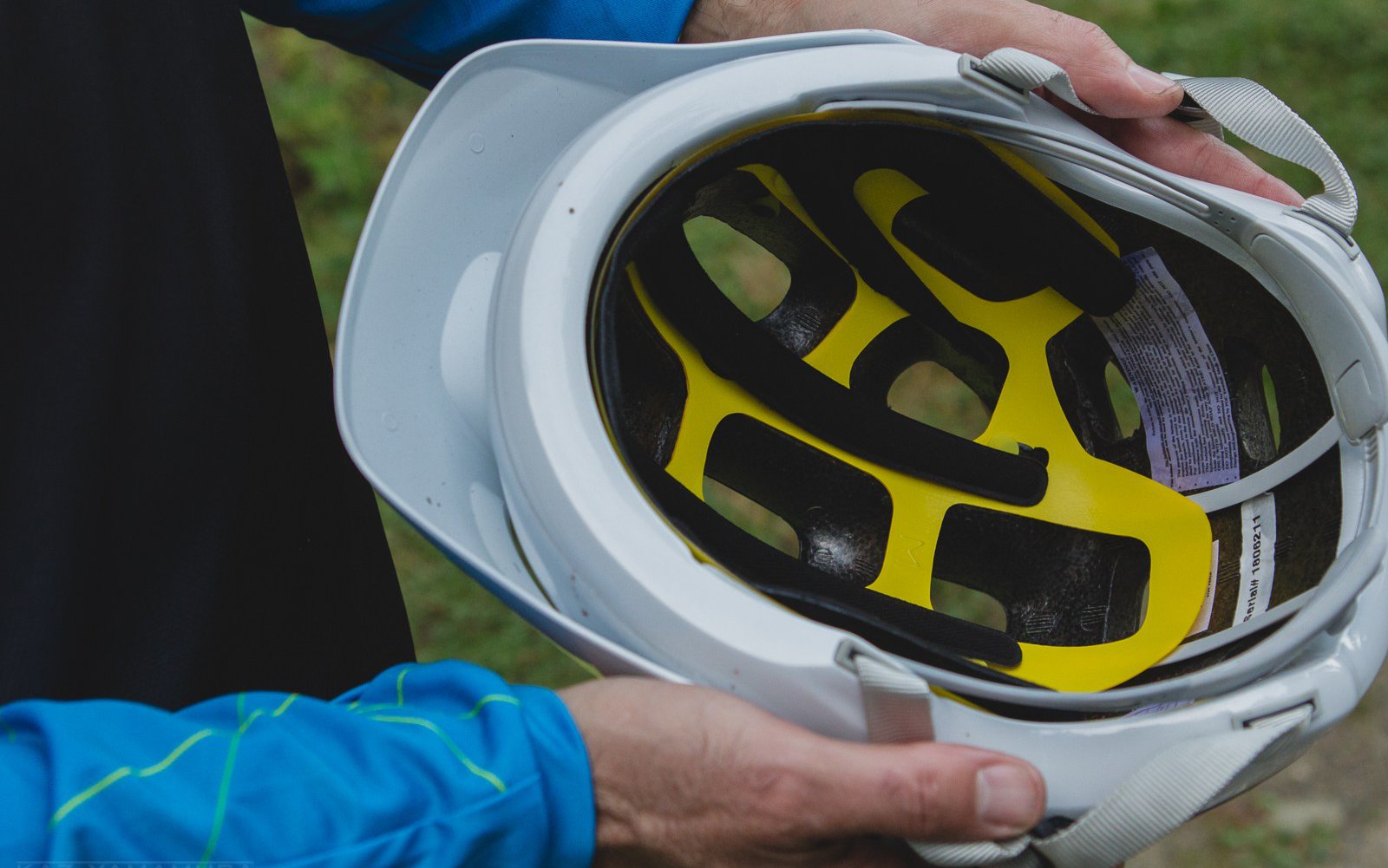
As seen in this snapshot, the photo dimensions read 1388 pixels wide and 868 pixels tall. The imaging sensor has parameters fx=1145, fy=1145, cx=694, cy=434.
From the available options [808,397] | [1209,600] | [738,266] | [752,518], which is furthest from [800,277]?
[738,266]

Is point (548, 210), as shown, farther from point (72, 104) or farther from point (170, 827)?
point (170, 827)

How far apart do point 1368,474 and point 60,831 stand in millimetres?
730

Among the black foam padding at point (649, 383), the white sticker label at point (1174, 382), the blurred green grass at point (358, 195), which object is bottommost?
the blurred green grass at point (358, 195)

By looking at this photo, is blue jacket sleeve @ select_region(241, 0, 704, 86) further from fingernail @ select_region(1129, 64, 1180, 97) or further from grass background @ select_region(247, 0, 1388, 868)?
grass background @ select_region(247, 0, 1388, 868)

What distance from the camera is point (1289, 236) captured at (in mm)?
730

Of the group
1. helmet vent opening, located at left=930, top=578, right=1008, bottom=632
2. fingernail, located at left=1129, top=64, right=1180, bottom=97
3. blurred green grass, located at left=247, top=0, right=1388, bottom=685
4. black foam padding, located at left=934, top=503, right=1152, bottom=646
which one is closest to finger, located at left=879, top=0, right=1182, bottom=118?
fingernail, located at left=1129, top=64, right=1180, bottom=97

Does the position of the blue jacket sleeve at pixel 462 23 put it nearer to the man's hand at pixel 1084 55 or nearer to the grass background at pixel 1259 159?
the man's hand at pixel 1084 55

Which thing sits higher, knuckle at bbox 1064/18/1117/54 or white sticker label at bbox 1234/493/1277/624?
knuckle at bbox 1064/18/1117/54

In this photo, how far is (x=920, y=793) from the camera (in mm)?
555

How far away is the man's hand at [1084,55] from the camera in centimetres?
80

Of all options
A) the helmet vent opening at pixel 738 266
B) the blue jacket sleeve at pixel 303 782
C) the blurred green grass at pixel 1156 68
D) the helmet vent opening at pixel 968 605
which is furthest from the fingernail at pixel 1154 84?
the blurred green grass at pixel 1156 68

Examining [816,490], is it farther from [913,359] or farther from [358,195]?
[358,195]

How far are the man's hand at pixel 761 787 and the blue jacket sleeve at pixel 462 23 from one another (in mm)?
511

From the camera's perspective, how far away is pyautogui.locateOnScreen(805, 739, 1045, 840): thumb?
56 cm
